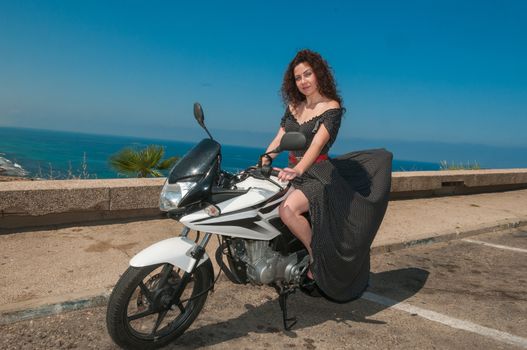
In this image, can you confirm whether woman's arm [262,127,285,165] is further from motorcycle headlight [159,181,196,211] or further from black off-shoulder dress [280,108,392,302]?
motorcycle headlight [159,181,196,211]

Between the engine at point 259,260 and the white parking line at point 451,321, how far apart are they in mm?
1511

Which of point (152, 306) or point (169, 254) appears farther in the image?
point (152, 306)

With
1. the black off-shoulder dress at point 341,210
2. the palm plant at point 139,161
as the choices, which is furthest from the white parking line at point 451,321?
the palm plant at point 139,161

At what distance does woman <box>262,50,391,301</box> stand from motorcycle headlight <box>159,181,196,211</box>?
659 mm

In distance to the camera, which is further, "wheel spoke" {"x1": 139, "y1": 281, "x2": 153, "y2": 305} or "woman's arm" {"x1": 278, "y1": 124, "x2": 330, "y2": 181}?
"woman's arm" {"x1": 278, "y1": 124, "x2": 330, "y2": 181}

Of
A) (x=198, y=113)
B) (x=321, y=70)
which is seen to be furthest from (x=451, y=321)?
(x=198, y=113)

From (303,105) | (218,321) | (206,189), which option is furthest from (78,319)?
(303,105)

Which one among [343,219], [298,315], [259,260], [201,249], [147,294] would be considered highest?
[343,219]

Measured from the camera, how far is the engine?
330cm

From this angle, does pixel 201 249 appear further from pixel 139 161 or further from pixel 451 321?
pixel 139 161

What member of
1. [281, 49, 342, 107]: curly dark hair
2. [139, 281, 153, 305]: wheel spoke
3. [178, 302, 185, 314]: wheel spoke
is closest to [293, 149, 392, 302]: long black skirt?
[281, 49, 342, 107]: curly dark hair

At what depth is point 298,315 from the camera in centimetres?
402

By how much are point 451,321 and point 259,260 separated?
1.97 meters

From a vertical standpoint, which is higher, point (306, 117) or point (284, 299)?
point (306, 117)
